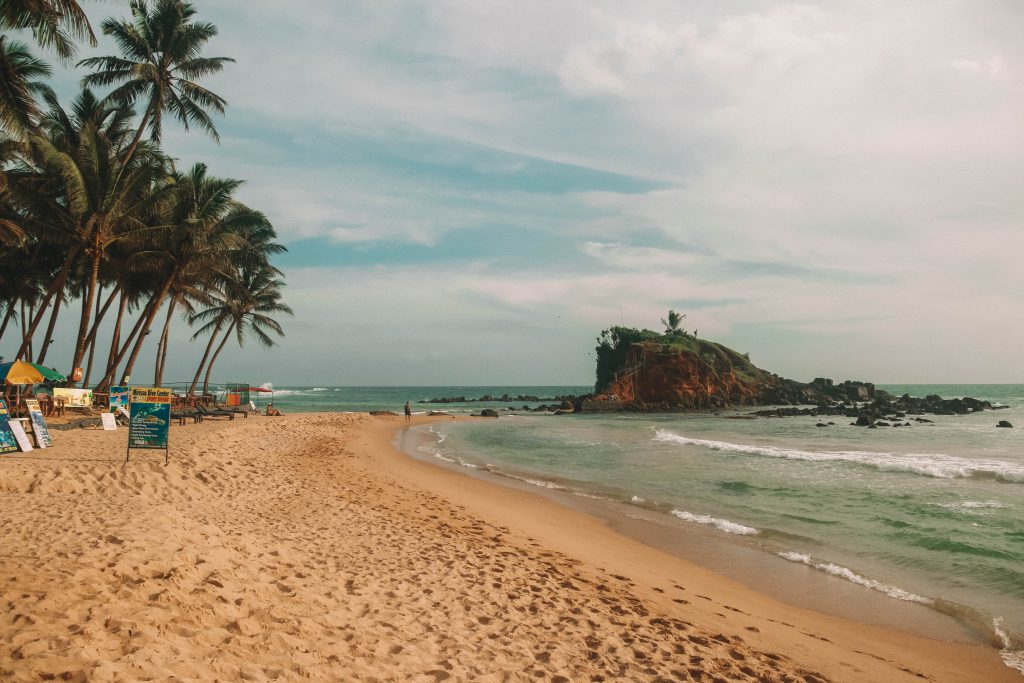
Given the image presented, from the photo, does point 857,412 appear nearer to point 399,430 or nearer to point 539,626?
point 399,430

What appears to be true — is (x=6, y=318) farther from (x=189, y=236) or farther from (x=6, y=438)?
(x=6, y=438)

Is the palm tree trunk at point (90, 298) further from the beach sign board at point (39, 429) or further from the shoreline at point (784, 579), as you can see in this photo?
the shoreline at point (784, 579)

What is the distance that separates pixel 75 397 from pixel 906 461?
32.1 metres

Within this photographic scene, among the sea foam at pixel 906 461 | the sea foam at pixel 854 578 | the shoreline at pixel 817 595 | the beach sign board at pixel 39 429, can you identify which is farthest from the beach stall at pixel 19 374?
the sea foam at pixel 906 461

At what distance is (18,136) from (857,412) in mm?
58851

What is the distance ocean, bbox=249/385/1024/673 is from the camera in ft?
25.4

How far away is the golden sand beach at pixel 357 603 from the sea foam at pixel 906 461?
13.2 metres

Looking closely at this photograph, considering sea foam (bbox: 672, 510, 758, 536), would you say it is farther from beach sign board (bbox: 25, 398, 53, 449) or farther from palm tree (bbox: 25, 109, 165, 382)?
palm tree (bbox: 25, 109, 165, 382)

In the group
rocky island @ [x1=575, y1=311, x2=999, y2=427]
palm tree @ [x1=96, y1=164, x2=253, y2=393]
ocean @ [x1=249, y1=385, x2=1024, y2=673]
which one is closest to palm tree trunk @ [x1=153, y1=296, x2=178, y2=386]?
palm tree @ [x1=96, y1=164, x2=253, y2=393]

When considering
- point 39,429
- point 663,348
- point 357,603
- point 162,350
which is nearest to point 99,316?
point 162,350

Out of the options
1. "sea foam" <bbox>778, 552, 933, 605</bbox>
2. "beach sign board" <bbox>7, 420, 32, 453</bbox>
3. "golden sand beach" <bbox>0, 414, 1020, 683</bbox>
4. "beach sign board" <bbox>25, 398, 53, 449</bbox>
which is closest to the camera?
"golden sand beach" <bbox>0, 414, 1020, 683</bbox>

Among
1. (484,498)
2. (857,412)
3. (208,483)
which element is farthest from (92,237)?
(857,412)

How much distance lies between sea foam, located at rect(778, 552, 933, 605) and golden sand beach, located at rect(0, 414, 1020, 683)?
4.46ft

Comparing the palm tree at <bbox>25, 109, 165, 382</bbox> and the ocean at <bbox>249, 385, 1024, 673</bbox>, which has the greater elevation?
the palm tree at <bbox>25, 109, 165, 382</bbox>
